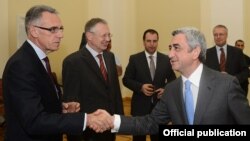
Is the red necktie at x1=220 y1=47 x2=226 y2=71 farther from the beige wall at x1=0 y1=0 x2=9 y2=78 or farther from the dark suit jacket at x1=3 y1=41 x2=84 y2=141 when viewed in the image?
the beige wall at x1=0 y1=0 x2=9 y2=78

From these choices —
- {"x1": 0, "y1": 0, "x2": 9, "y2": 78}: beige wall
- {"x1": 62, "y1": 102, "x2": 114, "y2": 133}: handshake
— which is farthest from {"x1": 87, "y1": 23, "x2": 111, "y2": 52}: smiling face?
{"x1": 0, "y1": 0, "x2": 9, "y2": 78}: beige wall

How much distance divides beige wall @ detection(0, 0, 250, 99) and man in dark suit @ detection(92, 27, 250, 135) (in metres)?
5.11

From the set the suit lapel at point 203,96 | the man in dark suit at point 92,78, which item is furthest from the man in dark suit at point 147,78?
the suit lapel at point 203,96

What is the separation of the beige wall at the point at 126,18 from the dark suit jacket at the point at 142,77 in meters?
3.40

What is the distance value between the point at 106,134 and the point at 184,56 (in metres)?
1.47

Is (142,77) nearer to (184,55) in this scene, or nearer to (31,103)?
(184,55)

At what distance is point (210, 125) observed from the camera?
8.09ft

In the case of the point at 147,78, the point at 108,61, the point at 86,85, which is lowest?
the point at 147,78

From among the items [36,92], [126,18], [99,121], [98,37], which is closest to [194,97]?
[99,121]

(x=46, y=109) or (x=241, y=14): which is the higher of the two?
(x=241, y=14)

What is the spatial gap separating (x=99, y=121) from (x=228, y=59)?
3561mm

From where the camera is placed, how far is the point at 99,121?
278 centimetres

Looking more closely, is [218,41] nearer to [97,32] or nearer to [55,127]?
[97,32]

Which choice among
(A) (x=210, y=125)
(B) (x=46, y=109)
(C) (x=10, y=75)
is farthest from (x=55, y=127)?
(A) (x=210, y=125)
